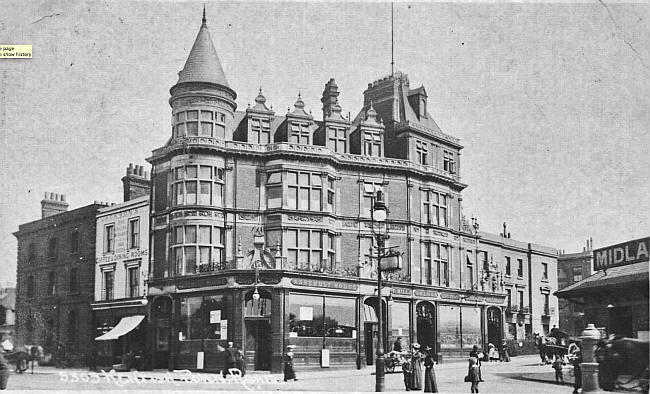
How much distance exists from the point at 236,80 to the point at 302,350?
6.38 m

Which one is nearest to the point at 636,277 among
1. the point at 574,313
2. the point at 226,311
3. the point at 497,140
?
the point at 574,313

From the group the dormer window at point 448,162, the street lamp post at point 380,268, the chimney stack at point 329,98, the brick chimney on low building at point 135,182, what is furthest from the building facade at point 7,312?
the dormer window at point 448,162

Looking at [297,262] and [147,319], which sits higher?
[297,262]

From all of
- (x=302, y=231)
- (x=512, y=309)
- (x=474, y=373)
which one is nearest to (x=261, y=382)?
(x=302, y=231)

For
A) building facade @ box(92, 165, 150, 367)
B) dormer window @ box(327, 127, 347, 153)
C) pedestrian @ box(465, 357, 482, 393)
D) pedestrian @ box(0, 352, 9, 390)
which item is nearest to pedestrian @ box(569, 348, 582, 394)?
pedestrian @ box(465, 357, 482, 393)

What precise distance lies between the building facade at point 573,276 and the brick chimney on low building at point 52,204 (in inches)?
421

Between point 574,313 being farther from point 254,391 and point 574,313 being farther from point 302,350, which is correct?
point 254,391

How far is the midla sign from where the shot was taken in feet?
52.6

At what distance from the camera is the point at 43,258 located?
16969mm

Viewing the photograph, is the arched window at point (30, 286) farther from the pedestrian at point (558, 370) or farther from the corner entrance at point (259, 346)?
the pedestrian at point (558, 370)

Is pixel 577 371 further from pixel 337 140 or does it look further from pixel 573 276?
pixel 337 140

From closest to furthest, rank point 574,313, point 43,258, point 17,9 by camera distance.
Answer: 1. point 17,9
2. point 43,258
3. point 574,313

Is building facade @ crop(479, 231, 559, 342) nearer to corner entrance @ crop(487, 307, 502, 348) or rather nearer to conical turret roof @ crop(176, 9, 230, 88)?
corner entrance @ crop(487, 307, 502, 348)
